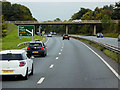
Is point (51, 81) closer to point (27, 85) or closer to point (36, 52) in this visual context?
point (27, 85)

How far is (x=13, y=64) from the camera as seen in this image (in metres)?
13.2

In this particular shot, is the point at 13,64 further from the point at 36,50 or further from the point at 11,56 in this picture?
the point at 36,50

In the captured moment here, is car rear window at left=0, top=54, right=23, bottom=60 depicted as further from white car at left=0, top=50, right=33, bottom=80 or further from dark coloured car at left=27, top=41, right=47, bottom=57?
dark coloured car at left=27, top=41, right=47, bottom=57

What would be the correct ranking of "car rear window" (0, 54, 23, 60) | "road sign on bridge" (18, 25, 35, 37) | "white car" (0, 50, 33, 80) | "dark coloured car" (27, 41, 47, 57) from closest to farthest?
"white car" (0, 50, 33, 80)
"car rear window" (0, 54, 23, 60)
"dark coloured car" (27, 41, 47, 57)
"road sign on bridge" (18, 25, 35, 37)

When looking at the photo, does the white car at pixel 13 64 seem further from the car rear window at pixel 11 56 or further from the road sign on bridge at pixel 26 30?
the road sign on bridge at pixel 26 30

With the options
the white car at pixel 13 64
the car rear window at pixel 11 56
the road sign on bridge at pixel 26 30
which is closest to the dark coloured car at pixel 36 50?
the white car at pixel 13 64

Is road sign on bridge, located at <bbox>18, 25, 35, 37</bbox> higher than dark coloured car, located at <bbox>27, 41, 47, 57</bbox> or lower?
higher

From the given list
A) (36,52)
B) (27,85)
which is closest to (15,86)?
(27,85)

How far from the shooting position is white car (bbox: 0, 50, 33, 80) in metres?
13.1

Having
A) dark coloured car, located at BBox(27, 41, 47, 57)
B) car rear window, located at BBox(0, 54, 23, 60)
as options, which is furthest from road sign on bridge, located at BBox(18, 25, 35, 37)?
car rear window, located at BBox(0, 54, 23, 60)

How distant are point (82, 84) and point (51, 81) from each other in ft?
5.14

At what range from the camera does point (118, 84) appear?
12336 mm

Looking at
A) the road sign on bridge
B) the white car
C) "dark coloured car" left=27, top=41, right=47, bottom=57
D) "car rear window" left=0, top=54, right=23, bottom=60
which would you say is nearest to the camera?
the white car

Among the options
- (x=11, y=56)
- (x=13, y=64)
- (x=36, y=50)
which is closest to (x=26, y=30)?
(x=36, y=50)
